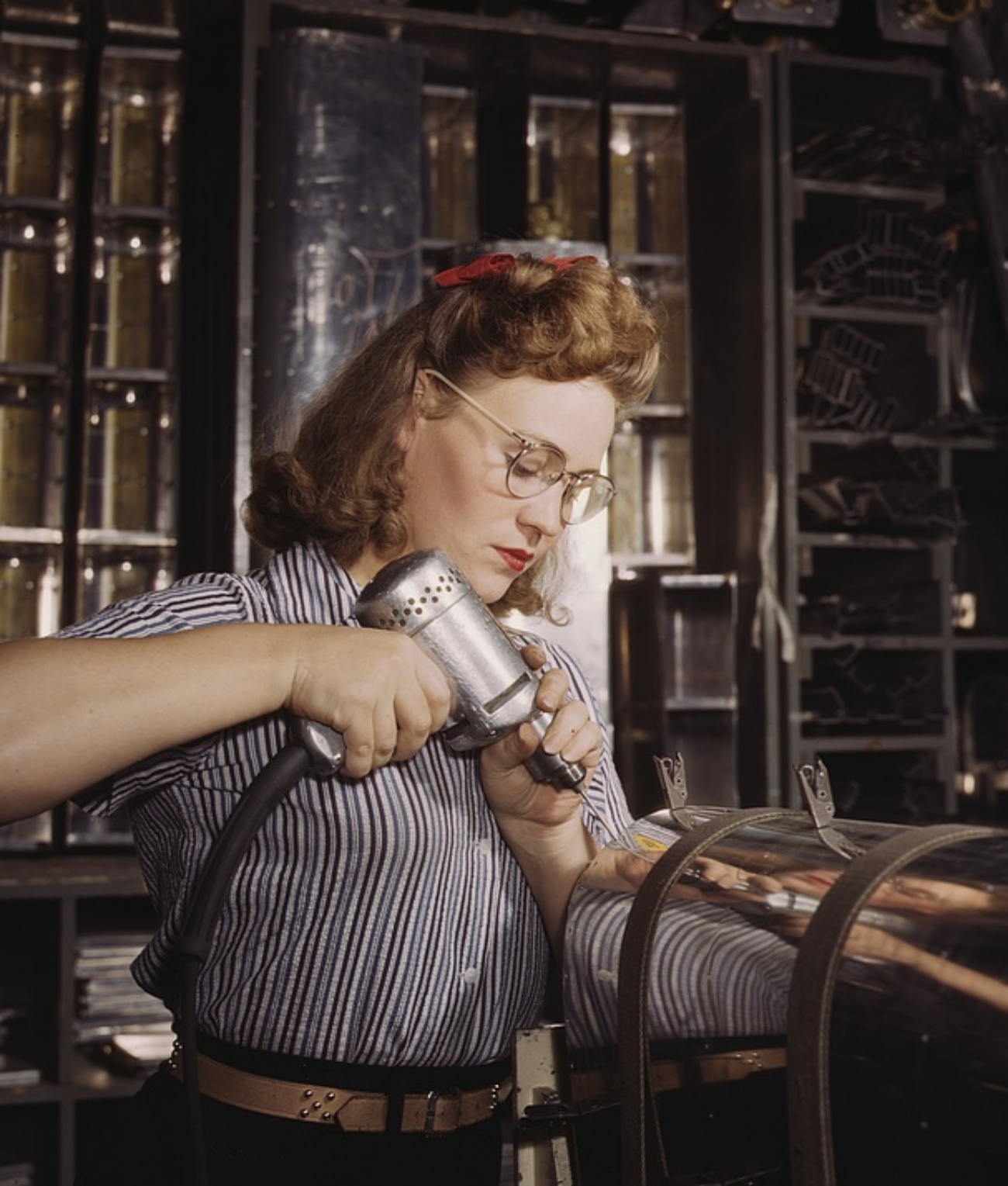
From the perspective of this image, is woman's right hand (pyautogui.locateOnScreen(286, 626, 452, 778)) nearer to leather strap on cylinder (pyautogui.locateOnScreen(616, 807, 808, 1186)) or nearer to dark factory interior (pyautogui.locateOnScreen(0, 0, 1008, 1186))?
leather strap on cylinder (pyautogui.locateOnScreen(616, 807, 808, 1186))

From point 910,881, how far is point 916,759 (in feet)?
8.75

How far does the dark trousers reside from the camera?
1090 millimetres

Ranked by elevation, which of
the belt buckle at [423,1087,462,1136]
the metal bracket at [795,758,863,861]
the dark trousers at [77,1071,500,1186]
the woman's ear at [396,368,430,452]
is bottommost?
the dark trousers at [77,1071,500,1186]

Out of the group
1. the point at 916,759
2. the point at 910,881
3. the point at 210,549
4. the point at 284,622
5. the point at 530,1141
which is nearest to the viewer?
the point at 910,881

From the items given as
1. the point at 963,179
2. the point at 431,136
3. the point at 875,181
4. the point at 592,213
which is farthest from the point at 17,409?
the point at 963,179

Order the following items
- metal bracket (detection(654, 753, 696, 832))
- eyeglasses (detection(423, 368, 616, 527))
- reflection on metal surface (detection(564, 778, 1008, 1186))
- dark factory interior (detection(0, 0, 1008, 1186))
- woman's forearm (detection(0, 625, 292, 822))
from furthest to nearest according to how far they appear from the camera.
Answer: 1. dark factory interior (detection(0, 0, 1008, 1186))
2. eyeglasses (detection(423, 368, 616, 527))
3. metal bracket (detection(654, 753, 696, 832))
4. woman's forearm (detection(0, 625, 292, 822))
5. reflection on metal surface (detection(564, 778, 1008, 1186))

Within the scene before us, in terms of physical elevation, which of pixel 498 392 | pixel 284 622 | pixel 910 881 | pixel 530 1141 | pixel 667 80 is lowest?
pixel 530 1141

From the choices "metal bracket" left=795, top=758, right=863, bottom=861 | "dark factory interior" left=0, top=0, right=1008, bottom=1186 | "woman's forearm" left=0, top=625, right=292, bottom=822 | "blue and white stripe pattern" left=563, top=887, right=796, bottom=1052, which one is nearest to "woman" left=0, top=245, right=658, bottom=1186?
"woman's forearm" left=0, top=625, right=292, bottom=822

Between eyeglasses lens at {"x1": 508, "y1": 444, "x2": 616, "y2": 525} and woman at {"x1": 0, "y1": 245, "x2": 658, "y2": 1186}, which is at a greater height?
eyeglasses lens at {"x1": 508, "y1": 444, "x2": 616, "y2": 525}

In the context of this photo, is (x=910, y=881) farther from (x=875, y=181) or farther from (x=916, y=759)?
(x=875, y=181)

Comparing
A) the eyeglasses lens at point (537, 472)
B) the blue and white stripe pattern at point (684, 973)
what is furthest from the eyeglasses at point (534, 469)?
the blue and white stripe pattern at point (684, 973)

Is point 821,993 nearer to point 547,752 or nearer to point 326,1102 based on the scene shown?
point 547,752

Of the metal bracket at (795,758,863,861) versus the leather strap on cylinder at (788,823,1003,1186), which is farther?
the metal bracket at (795,758,863,861)

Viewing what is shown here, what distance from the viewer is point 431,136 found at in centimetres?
349
